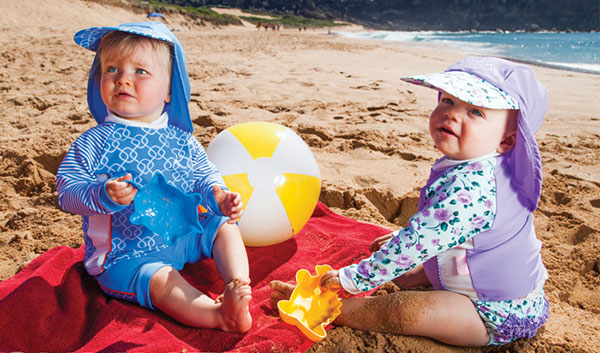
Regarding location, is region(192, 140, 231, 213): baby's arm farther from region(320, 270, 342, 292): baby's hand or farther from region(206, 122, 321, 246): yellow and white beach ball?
region(320, 270, 342, 292): baby's hand

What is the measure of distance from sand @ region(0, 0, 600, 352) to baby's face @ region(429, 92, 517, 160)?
891 mm

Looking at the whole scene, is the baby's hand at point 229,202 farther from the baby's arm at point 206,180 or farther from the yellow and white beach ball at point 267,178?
the yellow and white beach ball at point 267,178

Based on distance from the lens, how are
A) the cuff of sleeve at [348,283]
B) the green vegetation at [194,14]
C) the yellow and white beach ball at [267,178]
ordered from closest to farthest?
the cuff of sleeve at [348,283] → the yellow and white beach ball at [267,178] → the green vegetation at [194,14]

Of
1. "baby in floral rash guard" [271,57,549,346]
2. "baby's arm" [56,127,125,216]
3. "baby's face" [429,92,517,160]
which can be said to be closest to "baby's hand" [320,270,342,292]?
"baby in floral rash guard" [271,57,549,346]

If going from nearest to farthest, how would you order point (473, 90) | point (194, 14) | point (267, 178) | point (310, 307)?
point (473, 90), point (310, 307), point (267, 178), point (194, 14)

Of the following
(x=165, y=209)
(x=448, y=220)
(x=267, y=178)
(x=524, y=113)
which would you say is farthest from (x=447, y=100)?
(x=165, y=209)

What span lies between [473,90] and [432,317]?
99 cm

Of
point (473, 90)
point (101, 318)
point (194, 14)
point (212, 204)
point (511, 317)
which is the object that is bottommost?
point (101, 318)

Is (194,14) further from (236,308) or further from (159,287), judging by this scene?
(236,308)

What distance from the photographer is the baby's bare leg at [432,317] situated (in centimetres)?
188

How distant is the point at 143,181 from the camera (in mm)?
2184

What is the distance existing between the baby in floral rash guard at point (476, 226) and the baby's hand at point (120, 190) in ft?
3.38

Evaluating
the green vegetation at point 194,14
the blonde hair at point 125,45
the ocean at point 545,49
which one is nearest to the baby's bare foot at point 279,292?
the blonde hair at point 125,45

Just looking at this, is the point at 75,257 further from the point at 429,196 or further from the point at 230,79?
the point at 230,79
